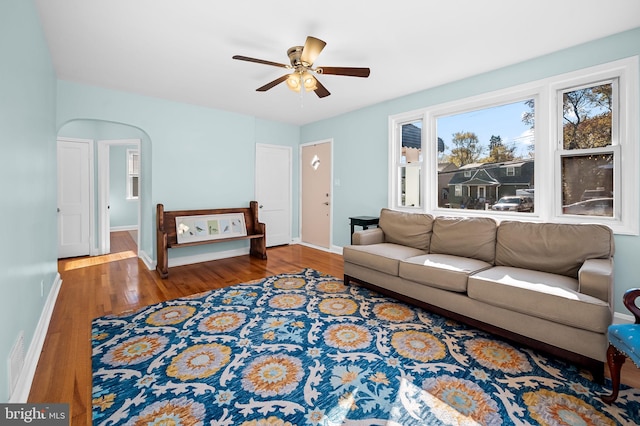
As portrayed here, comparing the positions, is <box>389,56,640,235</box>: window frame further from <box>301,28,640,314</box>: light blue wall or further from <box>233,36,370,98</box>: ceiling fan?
<box>233,36,370,98</box>: ceiling fan

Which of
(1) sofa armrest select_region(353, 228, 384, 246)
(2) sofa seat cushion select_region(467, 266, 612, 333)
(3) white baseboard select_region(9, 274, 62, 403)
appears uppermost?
(1) sofa armrest select_region(353, 228, 384, 246)

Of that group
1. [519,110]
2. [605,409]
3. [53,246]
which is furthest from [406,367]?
[53,246]

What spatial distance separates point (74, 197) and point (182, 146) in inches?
89.3

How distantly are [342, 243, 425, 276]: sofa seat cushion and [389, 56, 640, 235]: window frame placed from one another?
1016 millimetres

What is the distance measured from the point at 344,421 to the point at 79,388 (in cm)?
166

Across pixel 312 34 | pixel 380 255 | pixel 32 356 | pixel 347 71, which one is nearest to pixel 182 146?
pixel 312 34

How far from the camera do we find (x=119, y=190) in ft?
25.8

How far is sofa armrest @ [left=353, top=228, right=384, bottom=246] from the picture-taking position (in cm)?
376

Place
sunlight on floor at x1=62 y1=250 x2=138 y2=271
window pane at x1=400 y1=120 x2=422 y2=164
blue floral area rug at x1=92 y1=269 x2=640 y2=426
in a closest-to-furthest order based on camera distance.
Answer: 1. blue floral area rug at x1=92 y1=269 x2=640 y2=426
2. window pane at x1=400 y1=120 x2=422 y2=164
3. sunlight on floor at x1=62 y1=250 x2=138 y2=271

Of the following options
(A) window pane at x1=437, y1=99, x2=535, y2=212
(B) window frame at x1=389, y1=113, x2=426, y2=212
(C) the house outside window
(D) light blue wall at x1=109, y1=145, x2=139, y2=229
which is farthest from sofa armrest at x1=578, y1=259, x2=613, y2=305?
(C) the house outside window

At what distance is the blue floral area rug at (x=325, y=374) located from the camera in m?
1.62

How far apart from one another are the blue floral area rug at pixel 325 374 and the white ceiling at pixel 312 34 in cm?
261

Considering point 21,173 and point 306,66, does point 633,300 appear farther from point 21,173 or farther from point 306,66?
point 21,173

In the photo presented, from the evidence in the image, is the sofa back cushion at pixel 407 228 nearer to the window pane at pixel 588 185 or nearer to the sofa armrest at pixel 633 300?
the window pane at pixel 588 185
